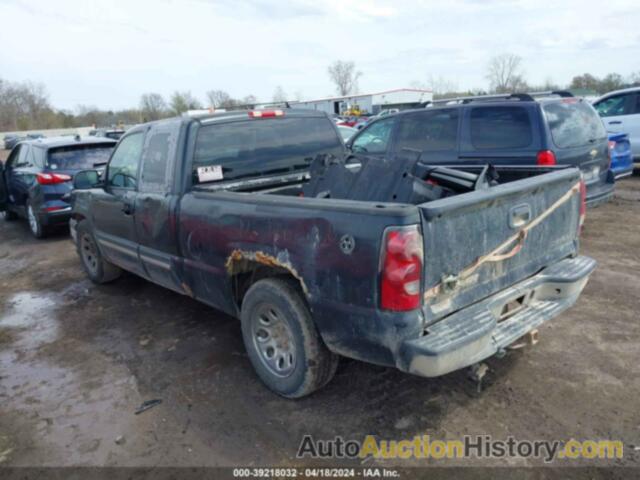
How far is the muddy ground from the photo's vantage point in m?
2.78

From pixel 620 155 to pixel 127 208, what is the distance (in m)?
7.75

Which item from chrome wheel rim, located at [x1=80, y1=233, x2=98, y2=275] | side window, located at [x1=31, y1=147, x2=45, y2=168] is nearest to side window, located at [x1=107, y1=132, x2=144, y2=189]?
chrome wheel rim, located at [x1=80, y1=233, x2=98, y2=275]

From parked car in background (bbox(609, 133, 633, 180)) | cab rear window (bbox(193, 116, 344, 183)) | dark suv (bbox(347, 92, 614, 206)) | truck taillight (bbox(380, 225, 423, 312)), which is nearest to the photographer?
truck taillight (bbox(380, 225, 423, 312))

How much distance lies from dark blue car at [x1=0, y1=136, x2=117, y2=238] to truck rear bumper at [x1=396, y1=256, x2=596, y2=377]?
710cm

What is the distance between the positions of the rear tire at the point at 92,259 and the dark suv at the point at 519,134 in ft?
11.7

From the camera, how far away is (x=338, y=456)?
2.66 m

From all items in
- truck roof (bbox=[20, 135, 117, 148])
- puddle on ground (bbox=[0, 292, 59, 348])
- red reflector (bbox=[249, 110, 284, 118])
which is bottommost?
puddle on ground (bbox=[0, 292, 59, 348])

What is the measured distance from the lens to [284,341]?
315 cm

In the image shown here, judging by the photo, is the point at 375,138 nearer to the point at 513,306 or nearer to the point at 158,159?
the point at 158,159

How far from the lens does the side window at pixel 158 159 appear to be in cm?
390

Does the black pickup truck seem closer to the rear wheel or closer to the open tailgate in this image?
the open tailgate

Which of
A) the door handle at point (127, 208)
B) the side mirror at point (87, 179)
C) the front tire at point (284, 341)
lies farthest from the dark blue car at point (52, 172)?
the front tire at point (284, 341)

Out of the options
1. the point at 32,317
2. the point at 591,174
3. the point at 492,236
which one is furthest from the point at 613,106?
the point at 32,317

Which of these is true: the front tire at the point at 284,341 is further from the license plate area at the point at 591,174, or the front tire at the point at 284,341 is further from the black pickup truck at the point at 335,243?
the license plate area at the point at 591,174
